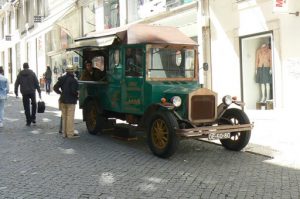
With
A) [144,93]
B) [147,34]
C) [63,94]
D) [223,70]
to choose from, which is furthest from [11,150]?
[223,70]

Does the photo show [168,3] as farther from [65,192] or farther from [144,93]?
[65,192]

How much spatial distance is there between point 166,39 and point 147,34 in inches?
15.4

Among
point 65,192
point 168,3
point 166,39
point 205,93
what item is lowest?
point 65,192

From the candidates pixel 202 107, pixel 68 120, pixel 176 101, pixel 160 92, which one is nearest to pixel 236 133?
pixel 202 107

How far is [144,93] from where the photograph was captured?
8.86 m

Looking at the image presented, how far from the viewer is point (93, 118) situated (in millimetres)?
11156

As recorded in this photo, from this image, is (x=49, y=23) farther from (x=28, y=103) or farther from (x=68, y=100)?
(x=68, y=100)

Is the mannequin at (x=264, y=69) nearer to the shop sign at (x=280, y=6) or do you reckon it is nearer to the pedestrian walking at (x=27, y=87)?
the shop sign at (x=280, y=6)

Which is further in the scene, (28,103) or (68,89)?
(28,103)

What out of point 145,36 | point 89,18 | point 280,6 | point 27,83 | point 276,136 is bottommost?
point 276,136

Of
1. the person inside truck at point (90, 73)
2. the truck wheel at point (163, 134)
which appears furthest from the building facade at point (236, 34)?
the truck wheel at point (163, 134)

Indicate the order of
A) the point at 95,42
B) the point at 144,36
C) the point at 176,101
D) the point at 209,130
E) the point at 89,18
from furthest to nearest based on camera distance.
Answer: the point at 89,18 < the point at 95,42 < the point at 144,36 < the point at 176,101 < the point at 209,130

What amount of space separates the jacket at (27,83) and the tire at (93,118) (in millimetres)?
2375

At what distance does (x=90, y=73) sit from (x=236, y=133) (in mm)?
4167
